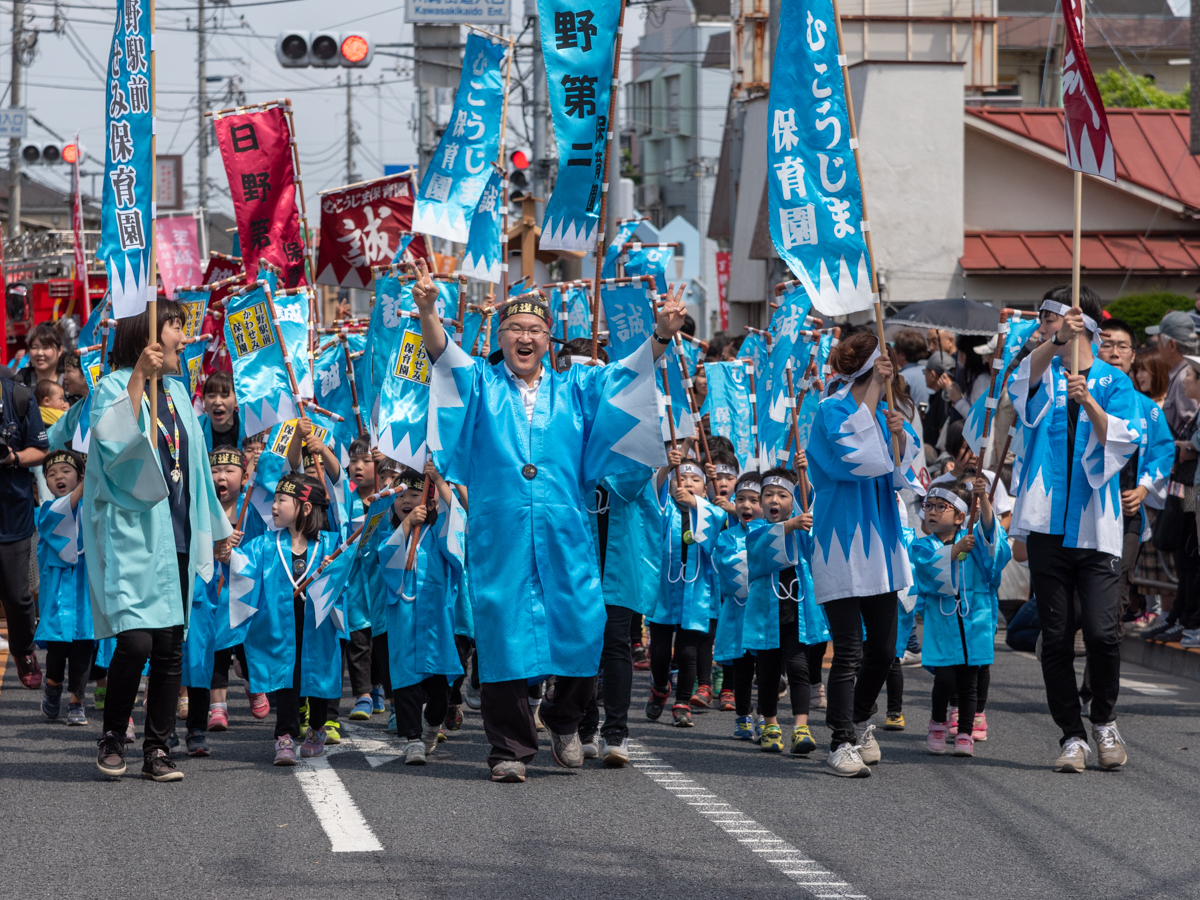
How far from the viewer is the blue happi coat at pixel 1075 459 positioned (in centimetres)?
648

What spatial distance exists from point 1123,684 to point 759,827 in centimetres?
432

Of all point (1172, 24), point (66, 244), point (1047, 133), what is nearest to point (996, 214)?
point (1047, 133)

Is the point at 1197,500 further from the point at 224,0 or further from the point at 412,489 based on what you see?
the point at 224,0

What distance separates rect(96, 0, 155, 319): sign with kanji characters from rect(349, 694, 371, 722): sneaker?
8.49 ft

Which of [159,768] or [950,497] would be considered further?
[950,497]

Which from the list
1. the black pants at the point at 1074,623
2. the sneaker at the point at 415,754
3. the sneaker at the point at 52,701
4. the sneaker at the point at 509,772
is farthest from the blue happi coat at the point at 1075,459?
the sneaker at the point at 52,701

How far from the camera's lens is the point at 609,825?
540cm

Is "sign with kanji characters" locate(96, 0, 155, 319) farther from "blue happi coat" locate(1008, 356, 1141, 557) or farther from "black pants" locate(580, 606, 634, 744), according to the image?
"blue happi coat" locate(1008, 356, 1141, 557)

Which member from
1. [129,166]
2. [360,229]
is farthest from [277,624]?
[360,229]

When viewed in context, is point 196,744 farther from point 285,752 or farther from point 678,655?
point 678,655

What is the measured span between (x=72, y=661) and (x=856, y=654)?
404 centimetres

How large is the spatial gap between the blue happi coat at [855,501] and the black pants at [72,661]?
380cm

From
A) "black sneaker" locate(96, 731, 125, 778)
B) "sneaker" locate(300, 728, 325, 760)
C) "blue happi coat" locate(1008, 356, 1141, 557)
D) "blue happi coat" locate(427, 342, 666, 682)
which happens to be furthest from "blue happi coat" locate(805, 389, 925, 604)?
"black sneaker" locate(96, 731, 125, 778)

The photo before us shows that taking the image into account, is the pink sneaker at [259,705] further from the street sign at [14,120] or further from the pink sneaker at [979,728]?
the street sign at [14,120]
